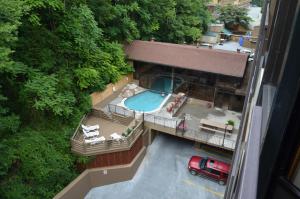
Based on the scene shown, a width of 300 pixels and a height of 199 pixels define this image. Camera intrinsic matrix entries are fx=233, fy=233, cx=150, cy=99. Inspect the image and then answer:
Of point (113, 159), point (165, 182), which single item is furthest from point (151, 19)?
point (165, 182)

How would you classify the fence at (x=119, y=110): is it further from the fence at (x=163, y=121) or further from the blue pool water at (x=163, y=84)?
the blue pool water at (x=163, y=84)

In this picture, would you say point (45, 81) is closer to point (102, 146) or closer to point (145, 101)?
point (102, 146)

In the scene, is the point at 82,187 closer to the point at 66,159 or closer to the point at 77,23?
the point at 66,159

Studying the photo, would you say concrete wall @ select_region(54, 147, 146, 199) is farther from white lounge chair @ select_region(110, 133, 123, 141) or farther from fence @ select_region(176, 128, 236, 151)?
fence @ select_region(176, 128, 236, 151)

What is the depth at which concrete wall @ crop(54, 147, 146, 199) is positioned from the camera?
13.2 metres

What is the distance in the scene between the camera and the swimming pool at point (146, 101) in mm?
17750

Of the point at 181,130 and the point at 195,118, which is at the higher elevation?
the point at 195,118

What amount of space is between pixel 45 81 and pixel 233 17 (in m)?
33.2

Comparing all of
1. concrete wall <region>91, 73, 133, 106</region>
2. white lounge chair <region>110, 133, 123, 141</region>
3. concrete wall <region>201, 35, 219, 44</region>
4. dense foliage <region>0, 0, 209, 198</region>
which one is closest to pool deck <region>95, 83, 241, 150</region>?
concrete wall <region>91, 73, 133, 106</region>

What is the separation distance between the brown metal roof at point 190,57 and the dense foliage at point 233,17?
2237 centimetres

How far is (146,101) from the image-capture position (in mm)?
18688

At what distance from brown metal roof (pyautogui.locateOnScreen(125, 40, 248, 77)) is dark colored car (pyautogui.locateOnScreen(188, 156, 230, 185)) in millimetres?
6178

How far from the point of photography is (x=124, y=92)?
63.0 feet

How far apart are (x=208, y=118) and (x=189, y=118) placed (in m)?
1.35
